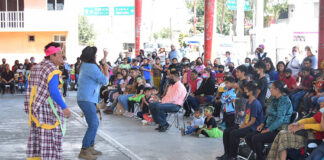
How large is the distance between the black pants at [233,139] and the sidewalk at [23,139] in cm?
167

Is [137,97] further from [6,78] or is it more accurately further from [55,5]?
[55,5]

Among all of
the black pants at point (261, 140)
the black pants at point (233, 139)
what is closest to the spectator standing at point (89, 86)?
the black pants at point (233, 139)

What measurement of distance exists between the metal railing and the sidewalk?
55.0 ft

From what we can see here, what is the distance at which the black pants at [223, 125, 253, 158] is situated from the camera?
22.7 ft

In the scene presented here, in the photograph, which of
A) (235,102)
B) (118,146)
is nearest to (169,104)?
(235,102)

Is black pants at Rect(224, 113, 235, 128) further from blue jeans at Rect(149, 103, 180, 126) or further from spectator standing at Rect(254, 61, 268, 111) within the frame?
blue jeans at Rect(149, 103, 180, 126)

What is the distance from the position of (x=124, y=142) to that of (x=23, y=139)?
2.10 meters

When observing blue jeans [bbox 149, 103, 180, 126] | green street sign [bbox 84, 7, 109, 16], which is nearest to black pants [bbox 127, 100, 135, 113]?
blue jeans [bbox 149, 103, 180, 126]

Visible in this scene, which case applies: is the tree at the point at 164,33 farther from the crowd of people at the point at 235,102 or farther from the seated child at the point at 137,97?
the seated child at the point at 137,97

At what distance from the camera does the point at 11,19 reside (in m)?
29.1

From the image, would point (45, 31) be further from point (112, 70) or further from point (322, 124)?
point (322, 124)

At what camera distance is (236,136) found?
689 cm

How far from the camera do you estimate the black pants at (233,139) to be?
6.91 meters

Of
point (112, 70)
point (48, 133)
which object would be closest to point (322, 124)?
point (48, 133)
